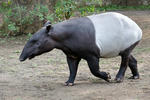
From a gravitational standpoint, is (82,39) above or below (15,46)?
above

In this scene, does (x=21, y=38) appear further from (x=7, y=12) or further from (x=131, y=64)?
(x=131, y=64)

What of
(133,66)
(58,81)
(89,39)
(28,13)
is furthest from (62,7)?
(89,39)

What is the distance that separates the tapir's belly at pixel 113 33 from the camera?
6.50 meters

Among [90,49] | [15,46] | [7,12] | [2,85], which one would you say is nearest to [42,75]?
[2,85]

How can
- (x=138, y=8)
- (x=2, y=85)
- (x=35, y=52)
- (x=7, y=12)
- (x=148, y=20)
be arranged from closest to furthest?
(x=35, y=52), (x=2, y=85), (x=7, y=12), (x=148, y=20), (x=138, y=8)

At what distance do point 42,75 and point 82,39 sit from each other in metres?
1.72

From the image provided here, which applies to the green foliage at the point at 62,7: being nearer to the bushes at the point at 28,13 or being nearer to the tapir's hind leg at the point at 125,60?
the bushes at the point at 28,13

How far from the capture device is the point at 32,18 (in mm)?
12734

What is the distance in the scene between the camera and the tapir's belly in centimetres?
650

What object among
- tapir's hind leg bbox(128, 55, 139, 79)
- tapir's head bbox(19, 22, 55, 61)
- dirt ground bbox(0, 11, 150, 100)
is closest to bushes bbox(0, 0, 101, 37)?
dirt ground bbox(0, 11, 150, 100)

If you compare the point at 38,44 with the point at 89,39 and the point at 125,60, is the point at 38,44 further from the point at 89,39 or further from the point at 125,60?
the point at 125,60

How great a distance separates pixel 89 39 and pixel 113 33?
0.47m

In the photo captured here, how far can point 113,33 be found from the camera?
655cm

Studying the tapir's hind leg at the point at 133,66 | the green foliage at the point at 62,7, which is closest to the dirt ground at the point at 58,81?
the tapir's hind leg at the point at 133,66
